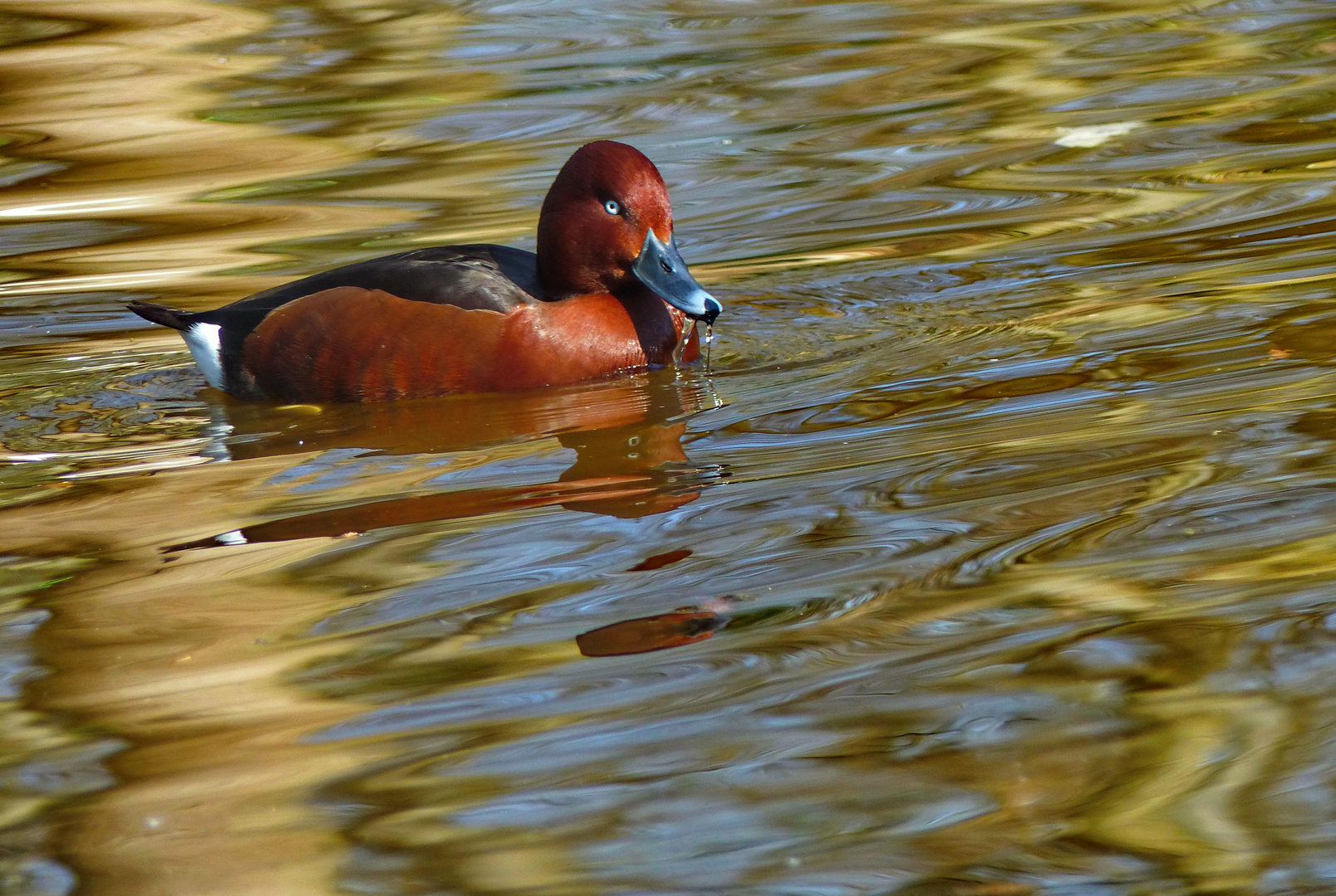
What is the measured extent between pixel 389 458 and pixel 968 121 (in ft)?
15.5

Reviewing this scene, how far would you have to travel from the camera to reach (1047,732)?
8.36ft

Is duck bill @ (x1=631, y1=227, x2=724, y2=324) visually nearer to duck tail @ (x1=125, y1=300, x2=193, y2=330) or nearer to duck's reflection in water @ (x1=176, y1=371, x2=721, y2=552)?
duck's reflection in water @ (x1=176, y1=371, x2=721, y2=552)

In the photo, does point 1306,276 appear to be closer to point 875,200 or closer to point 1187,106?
point 875,200

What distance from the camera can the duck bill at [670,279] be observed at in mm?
5145

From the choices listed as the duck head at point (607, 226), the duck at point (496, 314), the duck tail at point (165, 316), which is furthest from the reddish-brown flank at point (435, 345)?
the duck tail at point (165, 316)

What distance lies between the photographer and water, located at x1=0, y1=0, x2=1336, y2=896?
2.39m

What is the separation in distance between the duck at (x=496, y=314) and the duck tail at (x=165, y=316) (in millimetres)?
15

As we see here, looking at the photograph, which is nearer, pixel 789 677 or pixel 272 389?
pixel 789 677

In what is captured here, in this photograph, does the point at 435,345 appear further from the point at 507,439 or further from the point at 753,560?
the point at 753,560

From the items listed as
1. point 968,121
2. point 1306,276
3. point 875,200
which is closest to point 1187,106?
point 968,121

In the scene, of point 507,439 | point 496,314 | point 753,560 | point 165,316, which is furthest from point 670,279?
point 753,560

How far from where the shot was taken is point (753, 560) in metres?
3.33

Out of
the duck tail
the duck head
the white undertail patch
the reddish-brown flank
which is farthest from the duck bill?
the duck tail

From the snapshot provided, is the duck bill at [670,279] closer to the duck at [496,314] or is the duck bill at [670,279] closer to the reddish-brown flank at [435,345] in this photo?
the duck at [496,314]
